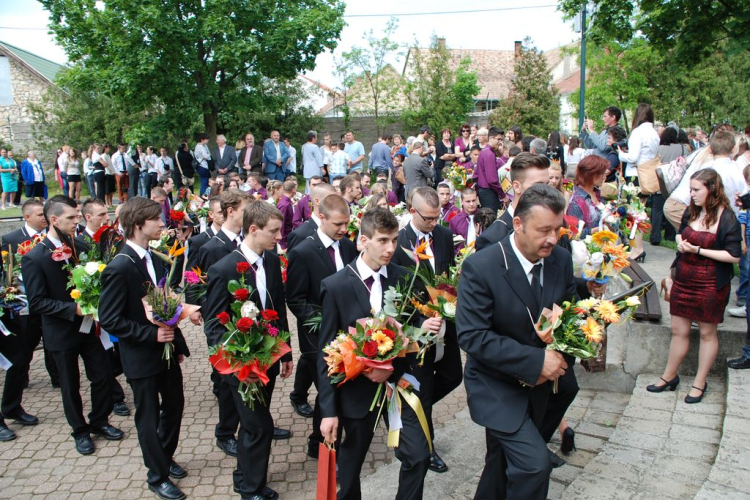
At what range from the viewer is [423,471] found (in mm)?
3922

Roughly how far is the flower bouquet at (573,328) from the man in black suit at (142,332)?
307cm

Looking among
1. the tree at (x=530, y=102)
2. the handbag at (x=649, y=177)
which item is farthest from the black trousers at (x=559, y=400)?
the tree at (x=530, y=102)

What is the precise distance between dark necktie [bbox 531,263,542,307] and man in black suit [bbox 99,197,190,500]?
2989mm

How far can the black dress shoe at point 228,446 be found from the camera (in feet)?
18.2

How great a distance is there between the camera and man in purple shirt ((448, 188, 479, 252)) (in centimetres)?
768

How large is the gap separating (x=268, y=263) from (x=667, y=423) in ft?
12.7

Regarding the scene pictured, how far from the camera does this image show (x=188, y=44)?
802 inches

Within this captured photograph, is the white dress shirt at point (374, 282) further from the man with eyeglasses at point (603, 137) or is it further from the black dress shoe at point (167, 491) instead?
the man with eyeglasses at point (603, 137)

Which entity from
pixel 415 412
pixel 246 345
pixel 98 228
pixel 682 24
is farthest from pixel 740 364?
pixel 682 24

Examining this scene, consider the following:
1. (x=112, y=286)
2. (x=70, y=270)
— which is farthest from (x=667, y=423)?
(x=70, y=270)

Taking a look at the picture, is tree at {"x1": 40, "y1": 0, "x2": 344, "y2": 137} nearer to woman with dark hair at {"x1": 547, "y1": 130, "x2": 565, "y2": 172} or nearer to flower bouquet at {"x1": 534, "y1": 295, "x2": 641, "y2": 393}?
woman with dark hair at {"x1": 547, "y1": 130, "x2": 565, "y2": 172}

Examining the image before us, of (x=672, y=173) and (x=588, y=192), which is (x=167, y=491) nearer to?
(x=588, y=192)

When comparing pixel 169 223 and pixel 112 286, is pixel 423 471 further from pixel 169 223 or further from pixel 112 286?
pixel 169 223

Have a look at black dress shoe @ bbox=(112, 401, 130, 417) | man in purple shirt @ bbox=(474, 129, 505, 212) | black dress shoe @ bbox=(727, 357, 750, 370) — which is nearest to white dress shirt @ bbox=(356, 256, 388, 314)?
black dress shoe @ bbox=(727, 357, 750, 370)
